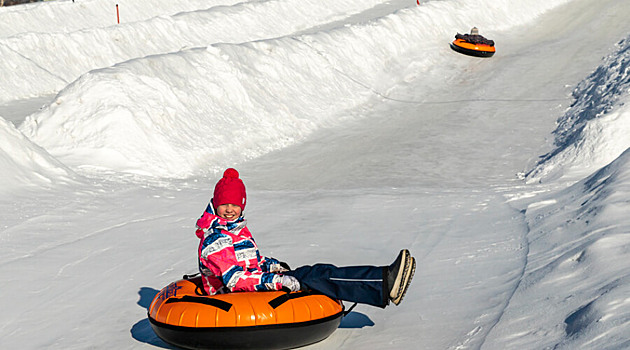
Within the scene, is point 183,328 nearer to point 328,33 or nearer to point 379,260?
point 379,260

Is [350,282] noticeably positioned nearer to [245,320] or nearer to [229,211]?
[245,320]

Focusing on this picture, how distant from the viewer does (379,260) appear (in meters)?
8.53

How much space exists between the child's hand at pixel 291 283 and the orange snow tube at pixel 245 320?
0.07 meters

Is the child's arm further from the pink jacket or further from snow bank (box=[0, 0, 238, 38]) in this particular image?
snow bank (box=[0, 0, 238, 38])

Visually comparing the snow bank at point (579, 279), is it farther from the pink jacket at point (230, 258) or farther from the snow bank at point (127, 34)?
the snow bank at point (127, 34)

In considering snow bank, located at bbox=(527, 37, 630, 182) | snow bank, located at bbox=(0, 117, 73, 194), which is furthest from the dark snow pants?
snow bank, located at bbox=(527, 37, 630, 182)

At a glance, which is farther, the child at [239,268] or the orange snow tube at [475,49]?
the orange snow tube at [475,49]

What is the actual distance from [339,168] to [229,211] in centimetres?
827

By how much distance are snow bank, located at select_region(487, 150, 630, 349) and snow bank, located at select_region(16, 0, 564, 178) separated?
789 cm

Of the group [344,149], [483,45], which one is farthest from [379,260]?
[483,45]

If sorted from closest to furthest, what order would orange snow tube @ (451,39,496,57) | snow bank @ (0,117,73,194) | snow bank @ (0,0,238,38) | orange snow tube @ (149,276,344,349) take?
orange snow tube @ (149,276,344,349) → snow bank @ (0,117,73,194) → orange snow tube @ (451,39,496,57) → snow bank @ (0,0,238,38)

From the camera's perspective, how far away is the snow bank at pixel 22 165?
10805 mm

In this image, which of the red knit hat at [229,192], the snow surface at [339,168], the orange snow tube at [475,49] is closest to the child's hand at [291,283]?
the snow surface at [339,168]

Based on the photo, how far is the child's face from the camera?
19.6 feet
